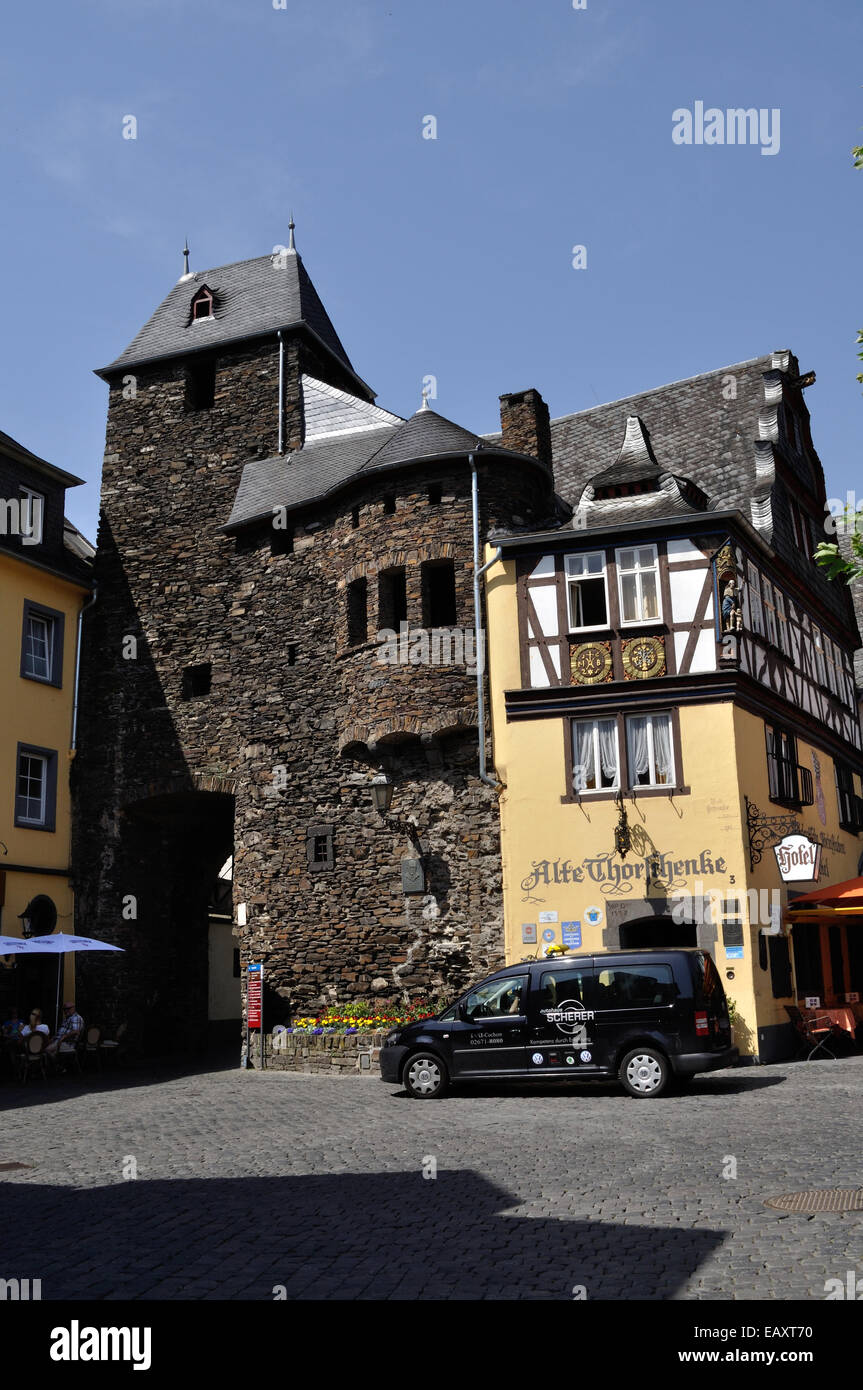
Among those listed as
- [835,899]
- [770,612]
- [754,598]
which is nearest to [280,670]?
[754,598]

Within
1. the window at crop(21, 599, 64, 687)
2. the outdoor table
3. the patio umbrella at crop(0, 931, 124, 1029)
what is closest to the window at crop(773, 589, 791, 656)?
the outdoor table

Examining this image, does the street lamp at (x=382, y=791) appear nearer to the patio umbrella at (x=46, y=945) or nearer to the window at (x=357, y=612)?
the window at (x=357, y=612)

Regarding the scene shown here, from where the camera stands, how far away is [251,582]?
25328mm

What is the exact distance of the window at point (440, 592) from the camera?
2262 centimetres

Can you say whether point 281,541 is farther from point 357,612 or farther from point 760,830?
point 760,830

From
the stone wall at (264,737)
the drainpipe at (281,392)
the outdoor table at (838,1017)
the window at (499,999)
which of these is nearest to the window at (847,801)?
the outdoor table at (838,1017)

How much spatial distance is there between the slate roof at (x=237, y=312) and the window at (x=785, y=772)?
13.5 metres

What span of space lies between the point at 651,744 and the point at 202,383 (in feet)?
47.5


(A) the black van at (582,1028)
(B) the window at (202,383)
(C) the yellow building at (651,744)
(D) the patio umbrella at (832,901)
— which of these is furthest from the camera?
(B) the window at (202,383)

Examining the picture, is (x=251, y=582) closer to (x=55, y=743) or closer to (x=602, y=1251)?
(x=55, y=743)

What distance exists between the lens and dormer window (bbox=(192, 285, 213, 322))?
1156 inches
